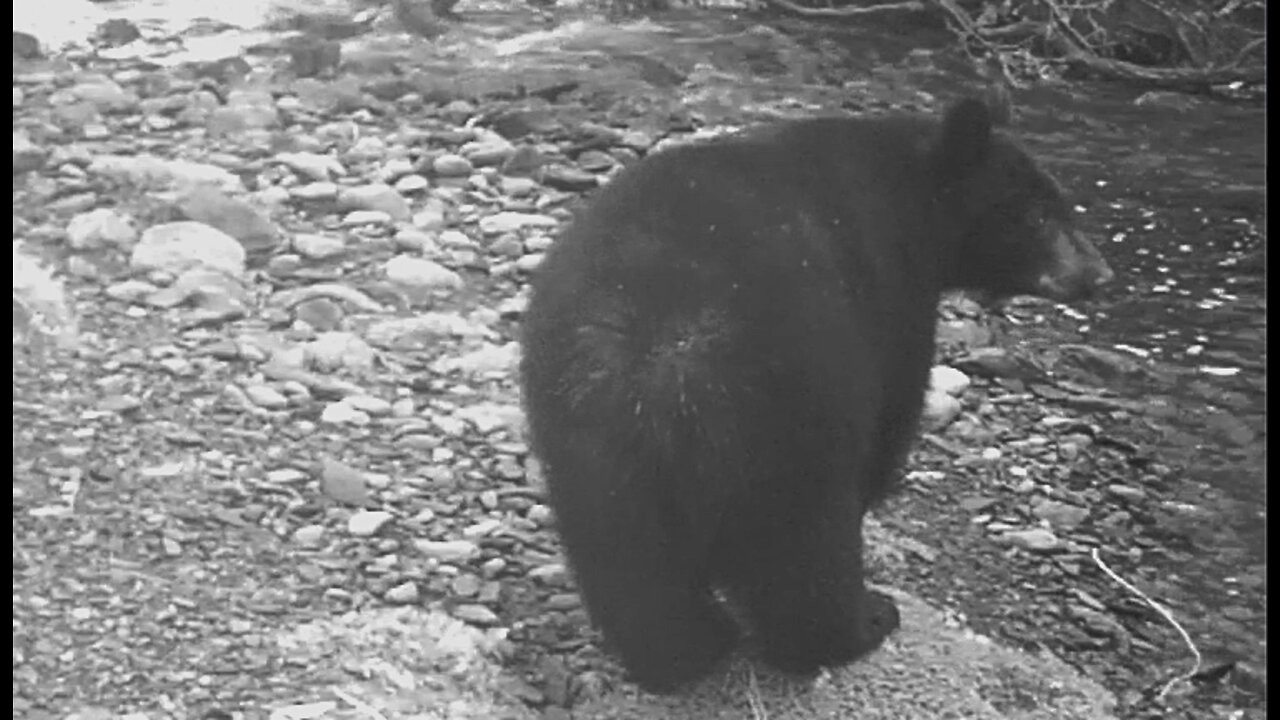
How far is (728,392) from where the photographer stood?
5.74ft

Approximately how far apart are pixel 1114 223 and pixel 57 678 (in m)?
1.35

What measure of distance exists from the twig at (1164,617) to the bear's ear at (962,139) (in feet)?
1.61

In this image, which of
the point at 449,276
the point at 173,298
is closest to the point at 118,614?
the point at 173,298

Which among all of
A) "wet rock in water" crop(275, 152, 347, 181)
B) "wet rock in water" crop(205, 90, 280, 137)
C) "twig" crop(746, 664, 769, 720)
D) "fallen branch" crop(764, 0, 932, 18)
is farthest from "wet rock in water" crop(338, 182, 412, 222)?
"twig" crop(746, 664, 769, 720)

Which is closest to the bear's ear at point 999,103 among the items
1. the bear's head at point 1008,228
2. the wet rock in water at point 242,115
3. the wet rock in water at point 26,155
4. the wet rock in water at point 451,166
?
the bear's head at point 1008,228

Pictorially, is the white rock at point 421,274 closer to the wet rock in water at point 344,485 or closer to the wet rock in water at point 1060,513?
the wet rock in water at point 344,485

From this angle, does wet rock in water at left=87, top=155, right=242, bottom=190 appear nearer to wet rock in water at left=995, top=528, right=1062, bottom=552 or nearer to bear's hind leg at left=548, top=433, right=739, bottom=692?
bear's hind leg at left=548, top=433, right=739, bottom=692

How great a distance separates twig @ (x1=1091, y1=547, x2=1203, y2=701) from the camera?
1959 millimetres

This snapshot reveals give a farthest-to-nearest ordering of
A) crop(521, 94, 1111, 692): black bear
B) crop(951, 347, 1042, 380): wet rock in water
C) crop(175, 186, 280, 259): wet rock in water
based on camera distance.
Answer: crop(951, 347, 1042, 380): wet rock in water
crop(175, 186, 280, 259): wet rock in water
crop(521, 94, 1111, 692): black bear

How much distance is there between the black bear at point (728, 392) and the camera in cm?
175

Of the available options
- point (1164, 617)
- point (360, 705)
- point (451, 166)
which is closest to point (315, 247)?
point (451, 166)

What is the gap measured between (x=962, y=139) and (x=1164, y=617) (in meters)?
0.61

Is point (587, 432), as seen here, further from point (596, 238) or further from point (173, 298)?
point (173, 298)

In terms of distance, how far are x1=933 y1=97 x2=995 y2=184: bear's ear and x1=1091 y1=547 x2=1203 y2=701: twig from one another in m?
0.49
